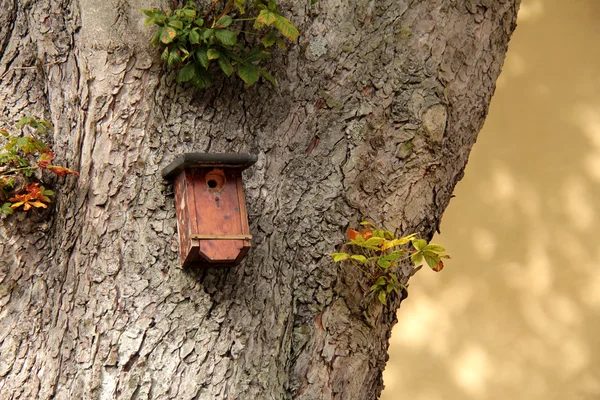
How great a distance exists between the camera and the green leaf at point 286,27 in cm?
178

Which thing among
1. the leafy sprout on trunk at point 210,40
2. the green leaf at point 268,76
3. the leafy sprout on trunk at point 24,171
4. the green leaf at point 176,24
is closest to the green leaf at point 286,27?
the leafy sprout on trunk at point 210,40

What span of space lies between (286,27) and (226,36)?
145 mm

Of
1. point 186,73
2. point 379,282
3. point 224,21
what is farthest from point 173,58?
point 379,282

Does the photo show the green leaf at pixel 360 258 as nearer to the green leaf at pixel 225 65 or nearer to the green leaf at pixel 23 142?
the green leaf at pixel 225 65

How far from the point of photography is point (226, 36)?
1752 millimetres

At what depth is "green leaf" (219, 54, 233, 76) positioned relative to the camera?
179 cm

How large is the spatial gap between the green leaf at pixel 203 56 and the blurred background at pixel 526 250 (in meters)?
2.32

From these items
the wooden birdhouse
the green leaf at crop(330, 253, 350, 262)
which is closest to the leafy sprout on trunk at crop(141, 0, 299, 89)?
the wooden birdhouse

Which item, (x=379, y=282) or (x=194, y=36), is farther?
(x=379, y=282)

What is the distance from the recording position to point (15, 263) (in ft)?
5.76

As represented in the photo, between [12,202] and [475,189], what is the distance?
2.69 metres

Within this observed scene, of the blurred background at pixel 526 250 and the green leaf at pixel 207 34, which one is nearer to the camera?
the green leaf at pixel 207 34

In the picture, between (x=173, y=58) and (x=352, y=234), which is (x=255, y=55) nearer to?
(x=173, y=58)

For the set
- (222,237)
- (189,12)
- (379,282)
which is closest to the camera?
(222,237)
